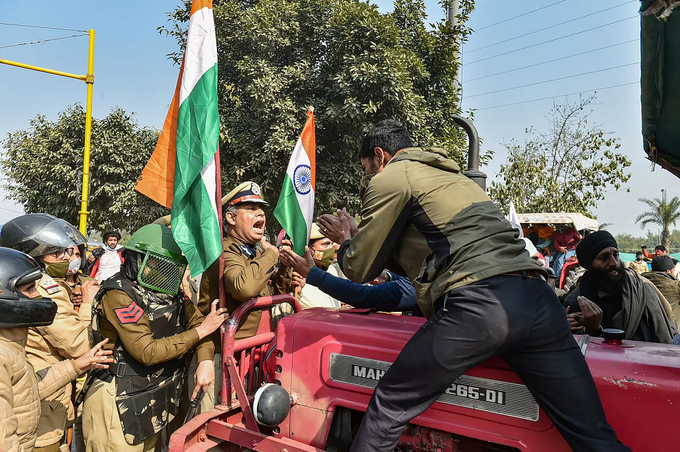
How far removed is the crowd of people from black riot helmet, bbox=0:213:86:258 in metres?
0.01

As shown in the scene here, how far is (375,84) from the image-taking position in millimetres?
9258

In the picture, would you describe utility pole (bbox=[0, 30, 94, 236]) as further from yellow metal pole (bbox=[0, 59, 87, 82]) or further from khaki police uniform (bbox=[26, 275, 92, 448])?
khaki police uniform (bbox=[26, 275, 92, 448])

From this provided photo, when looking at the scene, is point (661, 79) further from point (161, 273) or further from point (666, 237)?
point (666, 237)

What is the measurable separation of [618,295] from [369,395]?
2130mm

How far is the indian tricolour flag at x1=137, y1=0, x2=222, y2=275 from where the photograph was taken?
2861 millimetres

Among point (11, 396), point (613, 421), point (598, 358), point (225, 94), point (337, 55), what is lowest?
point (11, 396)

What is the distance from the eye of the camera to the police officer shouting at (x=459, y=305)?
1748mm

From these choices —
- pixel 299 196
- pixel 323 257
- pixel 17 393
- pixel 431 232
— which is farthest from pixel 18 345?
pixel 323 257

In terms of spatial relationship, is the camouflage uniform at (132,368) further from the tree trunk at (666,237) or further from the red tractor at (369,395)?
the tree trunk at (666,237)

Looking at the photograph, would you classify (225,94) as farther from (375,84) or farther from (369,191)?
(369,191)

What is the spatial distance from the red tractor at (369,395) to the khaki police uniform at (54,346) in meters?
1.19

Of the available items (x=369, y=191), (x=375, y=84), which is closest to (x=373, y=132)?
(x=369, y=191)

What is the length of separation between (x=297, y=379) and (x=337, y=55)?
8.61m

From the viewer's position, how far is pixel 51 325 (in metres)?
3.00
